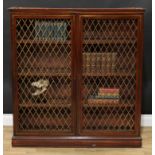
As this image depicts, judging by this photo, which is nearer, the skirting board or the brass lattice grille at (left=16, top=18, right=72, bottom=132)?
the brass lattice grille at (left=16, top=18, right=72, bottom=132)

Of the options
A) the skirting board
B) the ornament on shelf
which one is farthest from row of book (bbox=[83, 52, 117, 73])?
the skirting board

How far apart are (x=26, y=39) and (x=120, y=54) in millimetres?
796

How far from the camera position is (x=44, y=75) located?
306 centimetres

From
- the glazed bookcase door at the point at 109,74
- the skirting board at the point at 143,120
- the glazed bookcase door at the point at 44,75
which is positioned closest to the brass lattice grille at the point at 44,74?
the glazed bookcase door at the point at 44,75

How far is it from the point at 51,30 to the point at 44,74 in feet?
1.21

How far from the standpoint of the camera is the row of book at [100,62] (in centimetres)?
302

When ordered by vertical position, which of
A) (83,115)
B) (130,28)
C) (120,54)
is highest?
(130,28)

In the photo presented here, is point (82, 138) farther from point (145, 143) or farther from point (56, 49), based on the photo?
point (56, 49)

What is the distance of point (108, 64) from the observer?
3.04 metres

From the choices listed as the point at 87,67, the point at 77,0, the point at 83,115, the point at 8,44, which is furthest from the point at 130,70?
the point at 8,44

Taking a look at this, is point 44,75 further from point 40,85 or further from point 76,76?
point 76,76

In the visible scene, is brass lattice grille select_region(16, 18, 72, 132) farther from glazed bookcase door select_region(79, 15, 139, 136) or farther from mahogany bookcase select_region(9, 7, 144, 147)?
glazed bookcase door select_region(79, 15, 139, 136)

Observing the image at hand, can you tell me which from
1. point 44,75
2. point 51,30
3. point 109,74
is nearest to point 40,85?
point 44,75

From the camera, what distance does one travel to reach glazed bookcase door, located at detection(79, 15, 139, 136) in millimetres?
3007
